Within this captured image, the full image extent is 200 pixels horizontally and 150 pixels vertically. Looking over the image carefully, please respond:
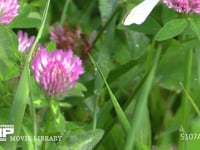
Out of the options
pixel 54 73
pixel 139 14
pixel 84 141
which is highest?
pixel 139 14

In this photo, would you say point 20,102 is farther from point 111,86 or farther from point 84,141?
point 111,86

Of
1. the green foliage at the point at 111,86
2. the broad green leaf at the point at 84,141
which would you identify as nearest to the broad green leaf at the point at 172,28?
the green foliage at the point at 111,86

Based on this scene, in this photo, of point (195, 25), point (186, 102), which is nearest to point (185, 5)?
point (195, 25)

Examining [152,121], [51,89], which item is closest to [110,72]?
[152,121]

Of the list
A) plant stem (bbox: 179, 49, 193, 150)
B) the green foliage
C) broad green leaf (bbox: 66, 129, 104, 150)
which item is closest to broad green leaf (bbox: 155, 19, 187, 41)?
the green foliage

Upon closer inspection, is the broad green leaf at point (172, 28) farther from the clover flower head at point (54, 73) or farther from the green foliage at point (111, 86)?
the clover flower head at point (54, 73)

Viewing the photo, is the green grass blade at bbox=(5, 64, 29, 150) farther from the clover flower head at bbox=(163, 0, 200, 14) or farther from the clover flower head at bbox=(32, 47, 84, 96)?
the clover flower head at bbox=(163, 0, 200, 14)
